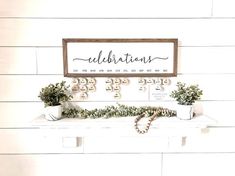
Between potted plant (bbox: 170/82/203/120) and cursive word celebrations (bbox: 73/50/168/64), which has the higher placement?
cursive word celebrations (bbox: 73/50/168/64)

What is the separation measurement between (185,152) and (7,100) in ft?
2.41

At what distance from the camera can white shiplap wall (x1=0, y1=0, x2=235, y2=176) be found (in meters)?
1.00

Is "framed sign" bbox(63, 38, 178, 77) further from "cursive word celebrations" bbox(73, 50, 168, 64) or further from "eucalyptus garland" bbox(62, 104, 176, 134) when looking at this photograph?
"eucalyptus garland" bbox(62, 104, 176, 134)

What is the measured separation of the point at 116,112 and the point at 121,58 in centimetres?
21

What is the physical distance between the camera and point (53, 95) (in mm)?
962

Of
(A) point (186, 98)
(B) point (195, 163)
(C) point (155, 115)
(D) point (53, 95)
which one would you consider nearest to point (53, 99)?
(D) point (53, 95)

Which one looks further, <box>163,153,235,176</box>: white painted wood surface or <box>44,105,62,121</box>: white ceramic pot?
<box>163,153,235,176</box>: white painted wood surface

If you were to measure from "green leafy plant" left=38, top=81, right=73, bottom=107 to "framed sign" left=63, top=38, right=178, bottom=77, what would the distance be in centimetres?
7
